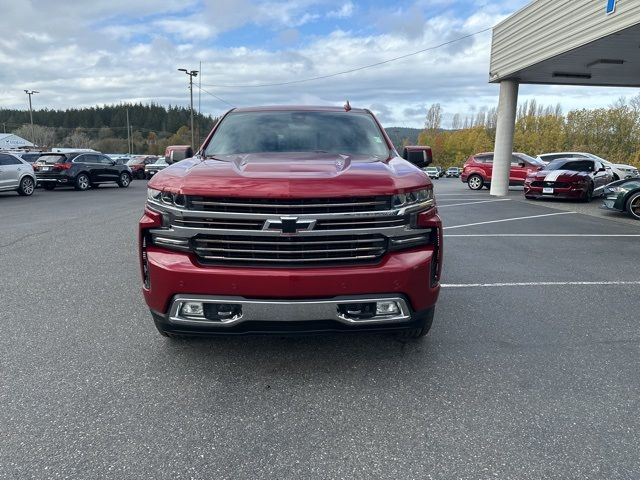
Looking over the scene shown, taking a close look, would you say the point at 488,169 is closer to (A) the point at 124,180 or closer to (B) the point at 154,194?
(A) the point at 124,180

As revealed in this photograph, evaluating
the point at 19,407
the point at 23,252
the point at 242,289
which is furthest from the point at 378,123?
the point at 23,252

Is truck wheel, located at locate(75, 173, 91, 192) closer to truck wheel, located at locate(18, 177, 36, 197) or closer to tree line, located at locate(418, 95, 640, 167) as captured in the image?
truck wheel, located at locate(18, 177, 36, 197)

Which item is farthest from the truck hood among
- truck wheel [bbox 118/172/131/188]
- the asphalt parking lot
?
truck wheel [bbox 118/172/131/188]

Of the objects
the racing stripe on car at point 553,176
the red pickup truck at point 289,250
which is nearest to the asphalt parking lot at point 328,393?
the red pickup truck at point 289,250

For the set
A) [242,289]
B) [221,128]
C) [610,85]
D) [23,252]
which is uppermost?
[610,85]

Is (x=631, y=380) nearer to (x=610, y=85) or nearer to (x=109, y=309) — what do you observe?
(x=109, y=309)

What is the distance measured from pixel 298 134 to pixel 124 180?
2213cm

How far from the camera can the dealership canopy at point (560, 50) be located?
1130 cm

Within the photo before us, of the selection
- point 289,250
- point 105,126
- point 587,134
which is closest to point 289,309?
point 289,250

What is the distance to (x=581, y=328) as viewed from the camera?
4.15 metres

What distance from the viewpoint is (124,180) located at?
24.0m

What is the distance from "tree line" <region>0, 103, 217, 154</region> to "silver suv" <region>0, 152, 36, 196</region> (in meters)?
81.1

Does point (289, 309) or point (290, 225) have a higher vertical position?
point (290, 225)

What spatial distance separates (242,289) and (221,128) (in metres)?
2.27
